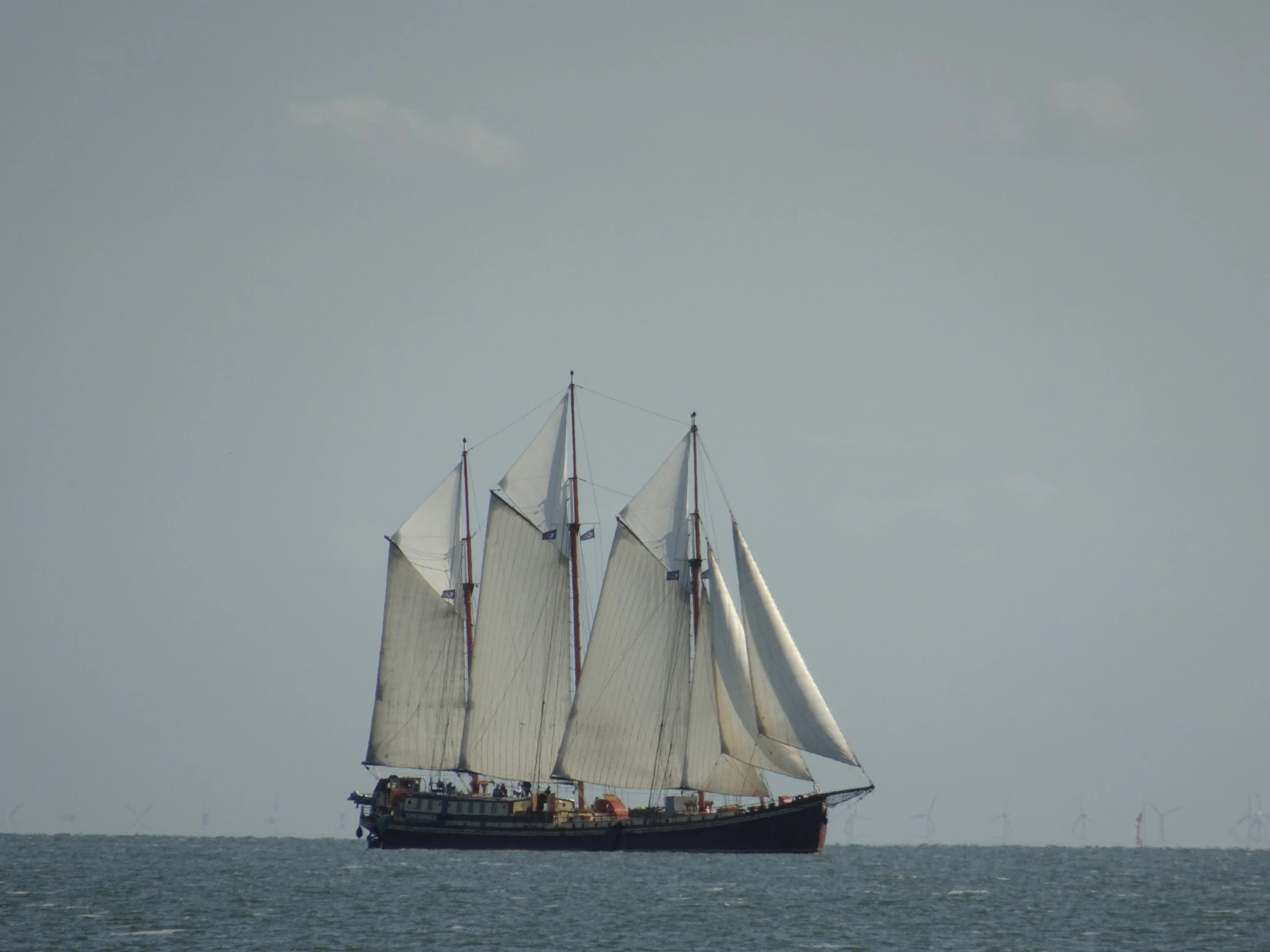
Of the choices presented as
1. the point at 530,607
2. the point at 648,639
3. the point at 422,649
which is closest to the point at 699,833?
the point at 648,639

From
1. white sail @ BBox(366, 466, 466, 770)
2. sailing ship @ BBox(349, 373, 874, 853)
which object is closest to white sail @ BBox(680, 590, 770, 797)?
sailing ship @ BBox(349, 373, 874, 853)

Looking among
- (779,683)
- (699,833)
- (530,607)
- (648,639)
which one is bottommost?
(699,833)

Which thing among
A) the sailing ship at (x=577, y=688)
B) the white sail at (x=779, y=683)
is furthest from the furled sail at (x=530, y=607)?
the white sail at (x=779, y=683)

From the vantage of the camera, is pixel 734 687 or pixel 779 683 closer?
pixel 779 683

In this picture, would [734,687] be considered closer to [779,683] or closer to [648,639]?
[779,683]

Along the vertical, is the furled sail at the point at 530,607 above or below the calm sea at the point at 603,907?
above

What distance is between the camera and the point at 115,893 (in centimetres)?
10175

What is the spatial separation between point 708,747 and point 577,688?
9304mm

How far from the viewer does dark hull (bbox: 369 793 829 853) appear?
11538cm

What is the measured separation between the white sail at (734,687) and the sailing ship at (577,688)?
11 cm

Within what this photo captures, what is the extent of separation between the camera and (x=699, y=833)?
116 metres

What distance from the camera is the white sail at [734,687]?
363 feet

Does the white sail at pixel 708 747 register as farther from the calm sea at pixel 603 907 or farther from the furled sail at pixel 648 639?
the calm sea at pixel 603 907

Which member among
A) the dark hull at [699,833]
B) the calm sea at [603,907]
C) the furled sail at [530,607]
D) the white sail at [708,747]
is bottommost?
the calm sea at [603,907]
